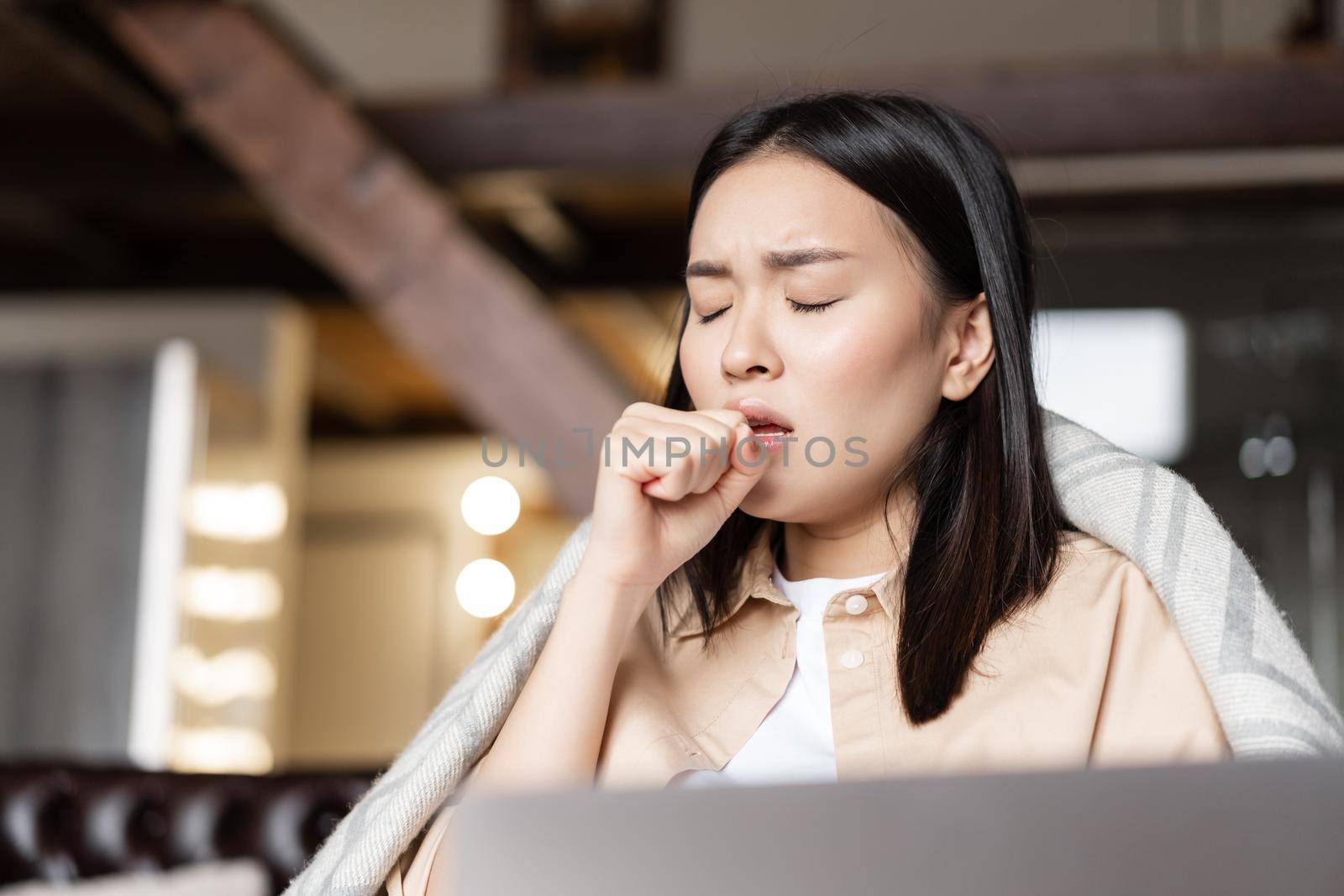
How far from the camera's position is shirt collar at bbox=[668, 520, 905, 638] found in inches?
43.3

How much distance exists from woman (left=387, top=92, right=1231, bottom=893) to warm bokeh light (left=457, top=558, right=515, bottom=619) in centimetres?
657

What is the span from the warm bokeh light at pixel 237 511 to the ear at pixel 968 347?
3.83m

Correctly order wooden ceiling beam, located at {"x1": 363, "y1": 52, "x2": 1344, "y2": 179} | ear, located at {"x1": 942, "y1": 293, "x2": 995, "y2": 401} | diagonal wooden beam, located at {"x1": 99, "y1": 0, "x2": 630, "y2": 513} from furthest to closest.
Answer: wooden ceiling beam, located at {"x1": 363, "y1": 52, "x2": 1344, "y2": 179}
diagonal wooden beam, located at {"x1": 99, "y1": 0, "x2": 630, "y2": 513}
ear, located at {"x1": 942, "y1": 293, "x2": 995, "y2": 401}

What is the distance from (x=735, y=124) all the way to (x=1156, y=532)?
49cm

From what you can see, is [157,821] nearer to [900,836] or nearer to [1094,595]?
[1094,595]

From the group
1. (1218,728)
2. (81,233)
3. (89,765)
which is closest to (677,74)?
(81,233)

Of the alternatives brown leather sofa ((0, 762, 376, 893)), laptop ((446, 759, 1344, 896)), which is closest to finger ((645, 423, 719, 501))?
laptop ((446, 759, 1344, 896))

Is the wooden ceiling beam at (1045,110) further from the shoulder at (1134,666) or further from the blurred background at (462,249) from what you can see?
the shoulder at (1134,666)

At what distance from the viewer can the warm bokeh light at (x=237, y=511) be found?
452 cm

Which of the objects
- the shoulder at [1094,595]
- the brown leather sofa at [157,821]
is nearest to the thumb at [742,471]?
the shoulder at [1094,595]

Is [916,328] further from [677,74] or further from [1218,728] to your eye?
[677,74]

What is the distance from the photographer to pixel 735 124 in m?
1.14

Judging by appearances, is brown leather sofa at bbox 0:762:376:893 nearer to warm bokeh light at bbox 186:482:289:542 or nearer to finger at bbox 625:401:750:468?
finger at bbox 625:401:750:468

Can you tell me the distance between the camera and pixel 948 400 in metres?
1.11
